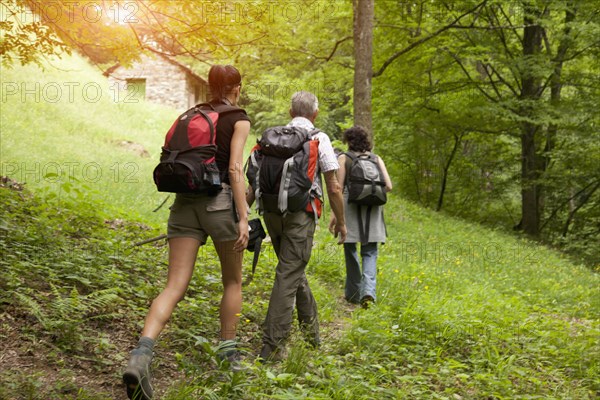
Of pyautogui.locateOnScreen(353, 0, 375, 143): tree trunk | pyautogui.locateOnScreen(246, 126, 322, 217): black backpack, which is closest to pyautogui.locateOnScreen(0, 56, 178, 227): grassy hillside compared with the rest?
pyautogui.locateOnScreen(246, 126, 322, 217): black backpack

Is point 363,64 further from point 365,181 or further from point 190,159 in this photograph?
point 190,159

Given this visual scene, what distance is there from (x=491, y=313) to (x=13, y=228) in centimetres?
530

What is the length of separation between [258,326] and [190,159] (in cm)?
230

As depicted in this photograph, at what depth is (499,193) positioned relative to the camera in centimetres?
2095

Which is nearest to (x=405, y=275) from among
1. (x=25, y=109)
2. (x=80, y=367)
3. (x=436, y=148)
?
(x=80, y=367)

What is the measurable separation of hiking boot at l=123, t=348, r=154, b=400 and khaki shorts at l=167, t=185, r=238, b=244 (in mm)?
871

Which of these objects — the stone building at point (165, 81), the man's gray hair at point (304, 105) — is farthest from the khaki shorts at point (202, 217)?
the stone building at point (165, 81)

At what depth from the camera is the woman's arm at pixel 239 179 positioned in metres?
3.90

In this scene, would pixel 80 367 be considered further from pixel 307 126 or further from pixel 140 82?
pixel 140 82

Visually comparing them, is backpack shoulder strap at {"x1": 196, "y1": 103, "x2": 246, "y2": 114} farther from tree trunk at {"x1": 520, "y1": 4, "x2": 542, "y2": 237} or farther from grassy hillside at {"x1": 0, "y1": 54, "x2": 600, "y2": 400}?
tree trunk at {"x1": 520, "y1": 4, "x2": 542, "y2": 237}

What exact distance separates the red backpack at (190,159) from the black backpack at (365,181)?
3083 mm

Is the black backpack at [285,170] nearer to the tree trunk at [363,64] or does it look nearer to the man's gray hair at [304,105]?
the man's gray hair at [304,105]

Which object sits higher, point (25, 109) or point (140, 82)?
point (140, 82)

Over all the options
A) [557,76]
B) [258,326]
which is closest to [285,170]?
[258,326]
